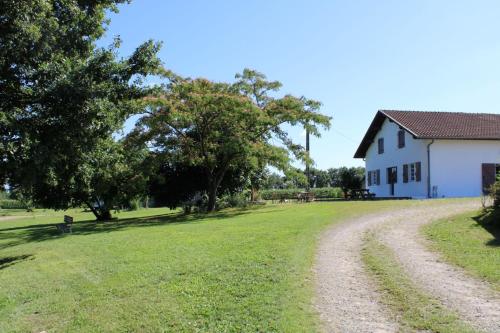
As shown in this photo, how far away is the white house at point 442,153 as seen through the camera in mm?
29578

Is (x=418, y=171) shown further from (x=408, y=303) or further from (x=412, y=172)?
(x=408, y=303)

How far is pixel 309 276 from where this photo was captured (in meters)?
9.08

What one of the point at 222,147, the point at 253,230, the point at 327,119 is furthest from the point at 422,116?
the point at 253,230

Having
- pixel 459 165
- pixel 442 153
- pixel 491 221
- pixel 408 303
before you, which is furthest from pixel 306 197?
pixel 408 303

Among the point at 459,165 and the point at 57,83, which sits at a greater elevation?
the point at 57,83

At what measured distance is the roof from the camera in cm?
2977

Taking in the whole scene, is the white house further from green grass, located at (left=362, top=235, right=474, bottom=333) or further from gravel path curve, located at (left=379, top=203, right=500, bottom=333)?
green grass, located at (left=362, top=235, right=474, bottom=333)

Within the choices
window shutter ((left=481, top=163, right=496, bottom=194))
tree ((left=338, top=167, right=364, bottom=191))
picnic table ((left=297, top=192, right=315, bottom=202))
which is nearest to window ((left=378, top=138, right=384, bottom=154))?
tree ((left=338, top=167, right=364, bottom=191))

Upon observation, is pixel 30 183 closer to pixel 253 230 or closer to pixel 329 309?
pixel 253 230

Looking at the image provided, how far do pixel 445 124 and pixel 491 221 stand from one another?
66.3 ft

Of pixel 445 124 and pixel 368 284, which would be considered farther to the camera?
pixel 445 124

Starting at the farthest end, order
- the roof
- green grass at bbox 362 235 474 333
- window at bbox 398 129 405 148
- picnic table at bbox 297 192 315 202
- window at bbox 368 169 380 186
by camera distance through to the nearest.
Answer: window at bbox 368 169 380 186, picnic table at bbox 297 192 315 202, window at bbox 398 129 405 148, the roof, green grass at bbox 362 235 474 333

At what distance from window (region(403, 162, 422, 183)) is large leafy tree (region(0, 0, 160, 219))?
21.7 metres

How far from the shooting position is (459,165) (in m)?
29.8
